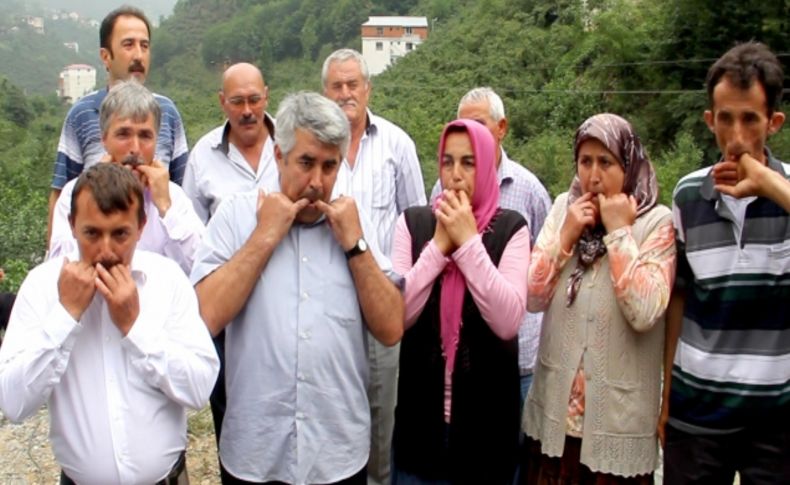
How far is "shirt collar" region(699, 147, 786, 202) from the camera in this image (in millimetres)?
2492

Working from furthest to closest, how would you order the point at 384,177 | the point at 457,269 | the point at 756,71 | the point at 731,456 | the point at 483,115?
the point at 483,115, the point at 384,177, the point at 457,269, the point at 731,456, the point at 756,71

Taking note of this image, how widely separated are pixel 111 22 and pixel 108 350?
193 cm

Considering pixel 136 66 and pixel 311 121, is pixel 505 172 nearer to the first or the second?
pixel 311 121

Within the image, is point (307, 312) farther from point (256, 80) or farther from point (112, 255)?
point (256, 80)

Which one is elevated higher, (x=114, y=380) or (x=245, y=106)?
(x=245, y=106)

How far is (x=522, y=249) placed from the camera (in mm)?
2701

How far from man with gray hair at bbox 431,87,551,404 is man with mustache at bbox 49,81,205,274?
1.07 m

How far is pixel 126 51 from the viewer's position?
11.8 feet

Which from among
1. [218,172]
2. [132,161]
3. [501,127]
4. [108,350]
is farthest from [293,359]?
[501,127]

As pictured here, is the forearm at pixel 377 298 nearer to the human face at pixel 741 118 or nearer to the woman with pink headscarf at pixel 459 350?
the woman with pink headscarf at pixel 459 350

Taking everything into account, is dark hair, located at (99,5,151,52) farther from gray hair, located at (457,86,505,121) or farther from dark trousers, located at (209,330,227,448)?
gray hair, located at (457,86,505,121)

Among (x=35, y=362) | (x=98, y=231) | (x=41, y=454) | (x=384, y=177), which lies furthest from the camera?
(x=41, y=454)

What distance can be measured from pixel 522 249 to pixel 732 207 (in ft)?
2.24

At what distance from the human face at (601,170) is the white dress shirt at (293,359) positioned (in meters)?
0.87
